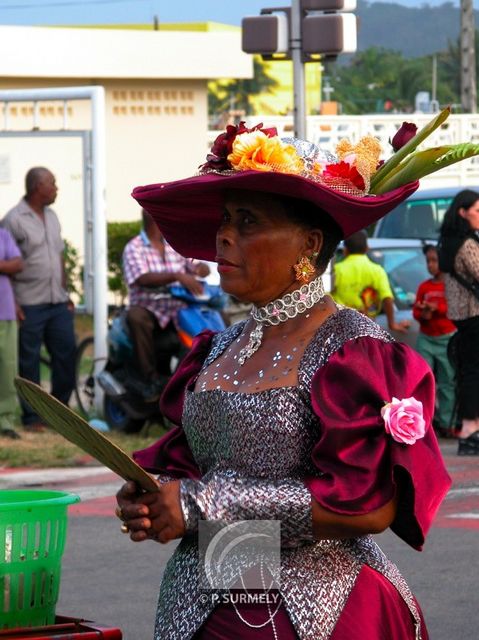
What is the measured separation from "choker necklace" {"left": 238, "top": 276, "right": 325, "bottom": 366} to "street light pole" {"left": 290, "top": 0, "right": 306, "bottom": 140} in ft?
32.4

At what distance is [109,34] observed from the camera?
27.9m

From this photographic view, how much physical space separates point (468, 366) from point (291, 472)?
8.22 m

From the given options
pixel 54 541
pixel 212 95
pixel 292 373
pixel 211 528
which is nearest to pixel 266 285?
pixel 292 373

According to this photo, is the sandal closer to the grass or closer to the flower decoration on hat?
the grass

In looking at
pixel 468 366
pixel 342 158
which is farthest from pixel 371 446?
pixel 468 366

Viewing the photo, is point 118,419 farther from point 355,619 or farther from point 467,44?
point 467,44

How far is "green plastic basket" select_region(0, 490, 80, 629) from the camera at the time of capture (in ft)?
11.8

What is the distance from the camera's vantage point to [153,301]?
1191 centimetres

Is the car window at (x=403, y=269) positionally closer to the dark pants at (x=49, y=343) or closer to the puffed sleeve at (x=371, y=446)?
the dark pants at (x=49, y=343)

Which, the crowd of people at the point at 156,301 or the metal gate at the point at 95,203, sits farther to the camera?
the metal gate at the point at 95,203

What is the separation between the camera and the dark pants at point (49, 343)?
1227 centimetres

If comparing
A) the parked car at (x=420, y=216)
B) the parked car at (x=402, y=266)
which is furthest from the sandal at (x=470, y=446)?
the parked car at (x=420, y=216)

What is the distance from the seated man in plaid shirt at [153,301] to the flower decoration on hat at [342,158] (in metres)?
8.15

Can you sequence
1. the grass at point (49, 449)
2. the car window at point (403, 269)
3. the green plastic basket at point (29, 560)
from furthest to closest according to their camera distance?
the car window at point (403, 269) < the grass at point (49, 449) < the green plastic basket at point (29, 560)
